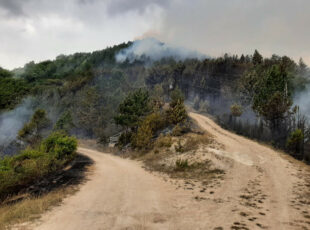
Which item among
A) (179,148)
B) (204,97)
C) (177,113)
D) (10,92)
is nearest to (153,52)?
(204,97)

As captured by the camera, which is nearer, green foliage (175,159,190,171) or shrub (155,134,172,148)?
green foliage (175,159,190,171)

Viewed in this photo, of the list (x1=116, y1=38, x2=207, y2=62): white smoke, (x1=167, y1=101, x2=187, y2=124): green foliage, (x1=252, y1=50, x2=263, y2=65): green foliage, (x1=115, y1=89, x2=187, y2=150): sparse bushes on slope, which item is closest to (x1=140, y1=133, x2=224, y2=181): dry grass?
(x1=115, y1=89, x2=187, y2=150): sparse bushes on slope

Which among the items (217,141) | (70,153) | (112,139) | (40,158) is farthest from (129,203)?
(112,139)

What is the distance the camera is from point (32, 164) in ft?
57.2

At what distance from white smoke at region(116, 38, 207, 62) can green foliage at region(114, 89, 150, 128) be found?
9445 cm

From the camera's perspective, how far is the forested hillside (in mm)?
29344

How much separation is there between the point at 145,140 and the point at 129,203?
20.6 metres

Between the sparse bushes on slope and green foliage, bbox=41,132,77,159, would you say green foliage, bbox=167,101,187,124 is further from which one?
green foliage, bbox=41,132,77,159

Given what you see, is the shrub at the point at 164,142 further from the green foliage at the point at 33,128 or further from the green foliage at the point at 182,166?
the green foliage at the point at 33,128

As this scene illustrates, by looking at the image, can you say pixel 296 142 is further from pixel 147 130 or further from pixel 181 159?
pixel 147 130

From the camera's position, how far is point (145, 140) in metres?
31.3

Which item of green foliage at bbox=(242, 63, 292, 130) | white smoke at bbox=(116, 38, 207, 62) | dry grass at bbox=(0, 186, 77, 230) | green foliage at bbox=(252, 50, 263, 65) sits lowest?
dry grass at bbox=(0, 186, 77, 230)

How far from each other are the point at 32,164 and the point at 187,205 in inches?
526

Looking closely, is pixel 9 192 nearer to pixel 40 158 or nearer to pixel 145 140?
pixel 40 158
